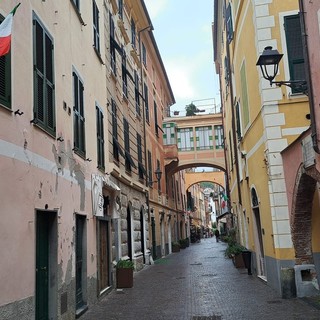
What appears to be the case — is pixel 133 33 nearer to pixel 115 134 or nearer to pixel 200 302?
pixel 115 134

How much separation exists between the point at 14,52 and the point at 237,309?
272 inches

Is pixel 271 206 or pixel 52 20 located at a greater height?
pixel 52 20

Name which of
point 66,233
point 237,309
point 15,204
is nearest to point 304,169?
point 237,309

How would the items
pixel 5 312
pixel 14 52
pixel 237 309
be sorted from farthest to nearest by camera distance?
1. pixel 237 309
2. pixel 14 52
3. pixel 5 312

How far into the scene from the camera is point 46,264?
25.2 ft

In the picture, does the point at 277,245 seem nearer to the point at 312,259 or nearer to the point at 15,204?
the point at 312,259

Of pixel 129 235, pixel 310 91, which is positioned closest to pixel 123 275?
pixel 129 235

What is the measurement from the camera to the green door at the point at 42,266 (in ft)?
23.7

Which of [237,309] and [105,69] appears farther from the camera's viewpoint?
[105,69]

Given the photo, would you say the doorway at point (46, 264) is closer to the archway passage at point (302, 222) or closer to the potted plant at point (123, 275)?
the archway passage at point (302, 222)

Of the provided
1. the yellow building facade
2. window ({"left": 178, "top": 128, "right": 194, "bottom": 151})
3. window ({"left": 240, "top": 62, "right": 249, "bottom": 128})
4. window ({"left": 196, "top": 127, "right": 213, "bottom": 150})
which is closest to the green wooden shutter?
the yellow building facade

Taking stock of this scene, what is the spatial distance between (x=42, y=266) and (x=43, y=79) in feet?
10.7

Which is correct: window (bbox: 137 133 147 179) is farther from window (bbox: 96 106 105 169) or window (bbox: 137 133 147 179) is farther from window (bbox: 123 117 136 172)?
window (bbox: 96 106 105 169)

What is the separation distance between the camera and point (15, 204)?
612 cm
